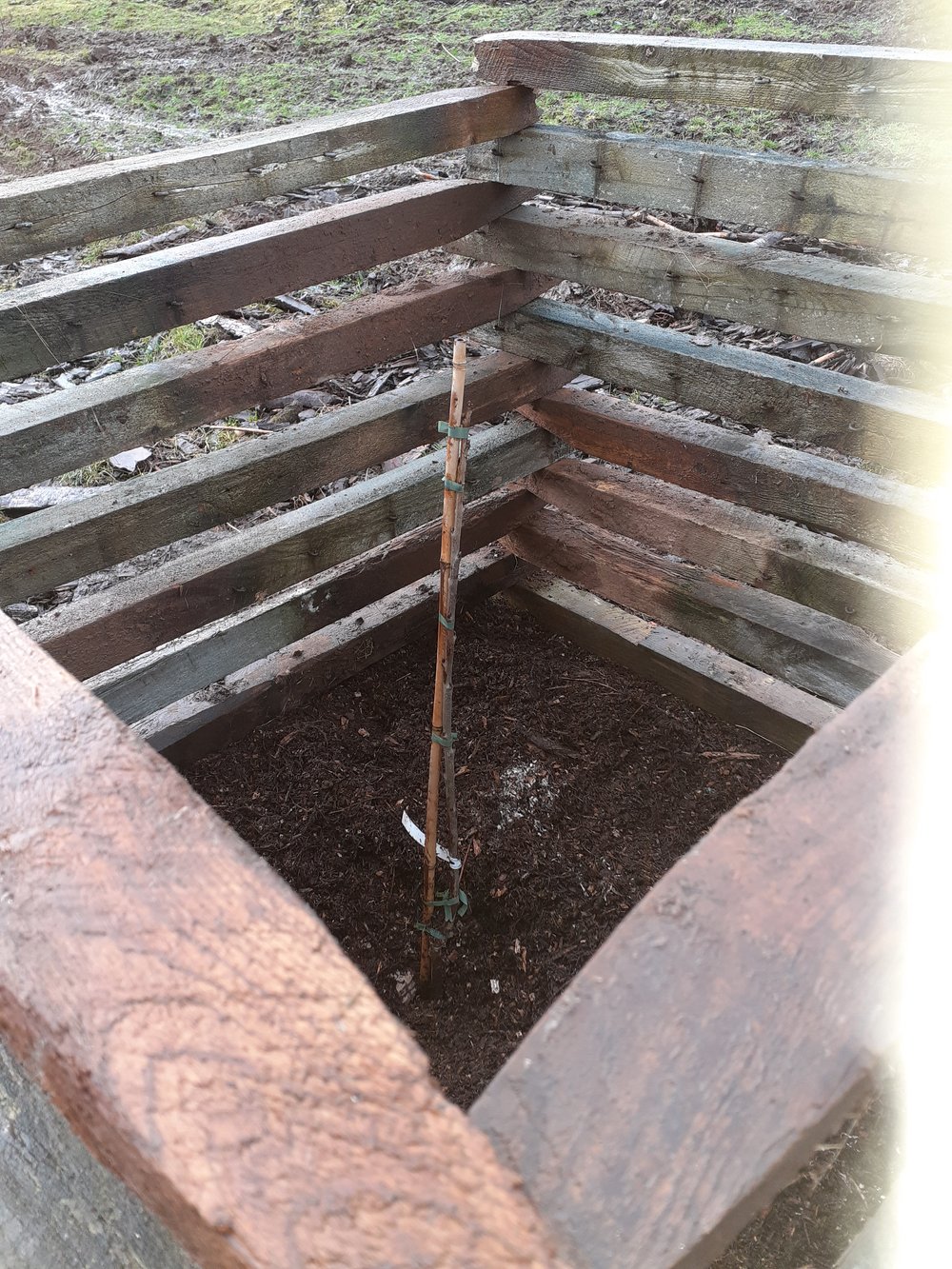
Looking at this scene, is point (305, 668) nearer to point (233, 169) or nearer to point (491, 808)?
point (491, 808)

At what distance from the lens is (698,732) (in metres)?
3.11

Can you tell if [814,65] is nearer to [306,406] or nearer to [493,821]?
[493,821]

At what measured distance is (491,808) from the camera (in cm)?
295

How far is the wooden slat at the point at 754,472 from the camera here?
7.70 ft

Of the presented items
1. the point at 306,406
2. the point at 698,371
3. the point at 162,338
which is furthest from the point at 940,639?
the point at 162,338

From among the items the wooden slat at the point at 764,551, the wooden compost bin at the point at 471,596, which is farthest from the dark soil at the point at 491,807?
the wooden slat at the point at 764,551

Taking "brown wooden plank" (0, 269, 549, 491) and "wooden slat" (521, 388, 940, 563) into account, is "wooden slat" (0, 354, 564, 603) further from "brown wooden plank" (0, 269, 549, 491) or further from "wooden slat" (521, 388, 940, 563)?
"wooden slat" (521, 388, 940, 563)

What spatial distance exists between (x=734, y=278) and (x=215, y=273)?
1.21m

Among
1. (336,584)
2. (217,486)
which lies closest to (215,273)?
(217,486)

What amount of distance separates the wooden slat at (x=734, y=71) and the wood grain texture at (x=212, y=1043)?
187cm

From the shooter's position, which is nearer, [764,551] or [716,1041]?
[716,1041]

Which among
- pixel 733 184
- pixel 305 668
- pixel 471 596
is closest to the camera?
pixel 733 184

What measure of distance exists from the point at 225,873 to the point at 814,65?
1941 millimetres

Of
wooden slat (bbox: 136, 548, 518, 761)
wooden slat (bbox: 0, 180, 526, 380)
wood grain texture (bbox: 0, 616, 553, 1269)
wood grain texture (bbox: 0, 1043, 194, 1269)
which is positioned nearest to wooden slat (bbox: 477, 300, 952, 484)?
wooden slat (bbox: 0, 180, 526, 380)
